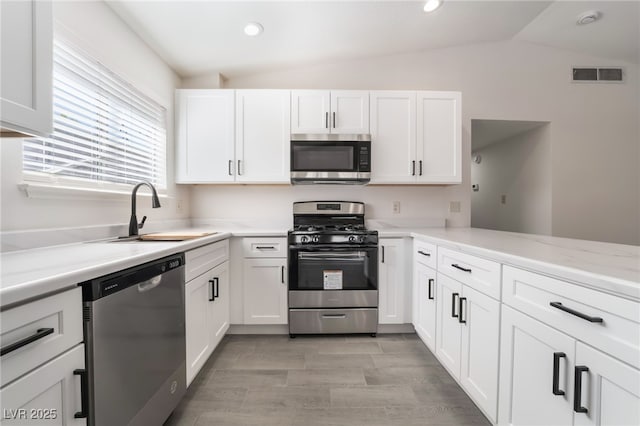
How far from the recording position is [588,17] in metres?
2.42

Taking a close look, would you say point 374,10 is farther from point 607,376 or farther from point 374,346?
point 374,346

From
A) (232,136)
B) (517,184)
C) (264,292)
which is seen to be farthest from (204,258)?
(517,184)

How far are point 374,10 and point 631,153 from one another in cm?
356

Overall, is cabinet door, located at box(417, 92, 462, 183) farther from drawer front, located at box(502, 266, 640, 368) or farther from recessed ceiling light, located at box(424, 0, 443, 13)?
drawer front, located at box(502, 266, 640, 368)

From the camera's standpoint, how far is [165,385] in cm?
122

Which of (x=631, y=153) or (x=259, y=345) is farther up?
(x=631, y=153)

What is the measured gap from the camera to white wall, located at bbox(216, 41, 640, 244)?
282 centimetres

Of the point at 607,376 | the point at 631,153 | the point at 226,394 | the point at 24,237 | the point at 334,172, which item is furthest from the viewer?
the point at 631,153

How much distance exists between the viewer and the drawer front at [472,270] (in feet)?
3.91

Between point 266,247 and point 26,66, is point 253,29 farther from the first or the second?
point 266,247

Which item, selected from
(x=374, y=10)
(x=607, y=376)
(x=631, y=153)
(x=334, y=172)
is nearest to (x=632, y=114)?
(x=631, y=153)

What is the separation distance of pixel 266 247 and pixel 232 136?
3.65 ft

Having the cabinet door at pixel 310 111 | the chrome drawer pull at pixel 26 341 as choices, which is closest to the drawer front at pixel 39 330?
the chrome drawer pull at pixel 26 341

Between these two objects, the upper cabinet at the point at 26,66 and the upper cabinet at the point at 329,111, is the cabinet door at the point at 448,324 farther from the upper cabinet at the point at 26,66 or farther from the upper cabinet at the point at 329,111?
the upper cabinet at the point at 26,66
